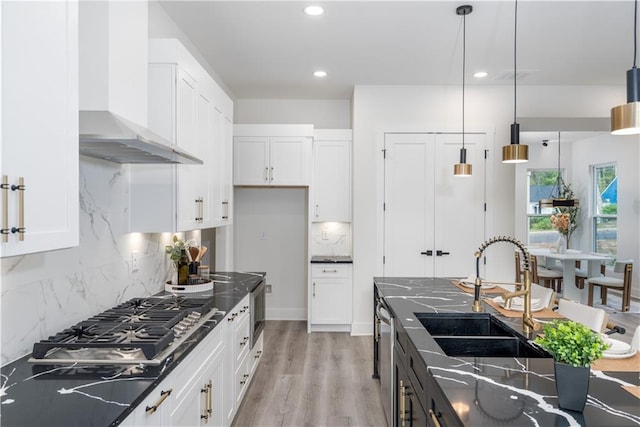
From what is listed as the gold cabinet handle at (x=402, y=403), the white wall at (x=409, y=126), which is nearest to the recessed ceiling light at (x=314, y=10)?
the white wall at (x=409, y=126)

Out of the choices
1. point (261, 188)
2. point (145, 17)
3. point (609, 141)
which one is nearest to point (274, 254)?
point (261, 188)

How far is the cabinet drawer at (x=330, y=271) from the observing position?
5027 mm

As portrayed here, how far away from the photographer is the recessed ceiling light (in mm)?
3067

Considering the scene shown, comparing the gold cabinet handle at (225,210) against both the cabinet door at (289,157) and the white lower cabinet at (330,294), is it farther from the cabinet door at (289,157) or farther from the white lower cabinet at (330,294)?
the white lower cabinet at (330,294)

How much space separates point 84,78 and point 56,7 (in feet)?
1.89

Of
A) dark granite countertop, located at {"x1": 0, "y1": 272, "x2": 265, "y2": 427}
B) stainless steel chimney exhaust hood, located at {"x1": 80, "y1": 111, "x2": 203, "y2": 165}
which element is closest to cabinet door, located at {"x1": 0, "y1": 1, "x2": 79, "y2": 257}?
stainless steel chimney exhaust hood, located at {"x1": 80, "y1": 111, "x2": 203, "y2": 165}

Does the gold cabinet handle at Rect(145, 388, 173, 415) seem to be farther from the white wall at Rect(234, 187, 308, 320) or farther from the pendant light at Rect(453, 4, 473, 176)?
the white wall at Rect(234, 187, 308, 320)

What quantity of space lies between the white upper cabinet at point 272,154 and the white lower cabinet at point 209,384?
227 cm

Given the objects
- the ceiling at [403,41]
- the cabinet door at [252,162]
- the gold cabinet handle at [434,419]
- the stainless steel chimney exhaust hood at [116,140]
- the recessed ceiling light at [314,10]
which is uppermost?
the ceiling at [403,41]

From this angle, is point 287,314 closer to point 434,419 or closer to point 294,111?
Answer: point 294,111

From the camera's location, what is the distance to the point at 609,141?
7.46m

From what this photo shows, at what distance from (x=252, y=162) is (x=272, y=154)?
0.26 meters

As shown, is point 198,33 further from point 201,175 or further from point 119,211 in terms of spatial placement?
point 119,211

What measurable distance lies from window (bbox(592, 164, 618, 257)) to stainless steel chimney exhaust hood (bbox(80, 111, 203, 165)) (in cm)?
801
